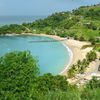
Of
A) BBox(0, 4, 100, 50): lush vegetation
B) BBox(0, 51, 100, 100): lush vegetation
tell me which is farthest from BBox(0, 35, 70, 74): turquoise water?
BBox(0, 51, 100, 100): lush vegetation

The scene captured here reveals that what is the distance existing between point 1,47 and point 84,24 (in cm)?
3258

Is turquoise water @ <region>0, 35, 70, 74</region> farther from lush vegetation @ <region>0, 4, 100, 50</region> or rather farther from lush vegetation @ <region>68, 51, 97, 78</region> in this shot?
lush vegetation @ <region>0, 4, 100, 50</region>

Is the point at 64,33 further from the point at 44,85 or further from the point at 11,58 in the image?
the point at 11,58

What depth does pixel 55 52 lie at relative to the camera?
9606 cm

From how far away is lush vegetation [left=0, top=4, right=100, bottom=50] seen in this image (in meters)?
118

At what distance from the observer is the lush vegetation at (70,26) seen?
11775 centimetres

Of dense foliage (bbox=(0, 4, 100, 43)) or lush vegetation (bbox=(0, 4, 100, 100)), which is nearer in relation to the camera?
lush vegetation (bbox=(0, 4, 100, 100))

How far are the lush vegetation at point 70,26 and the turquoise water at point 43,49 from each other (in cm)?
651

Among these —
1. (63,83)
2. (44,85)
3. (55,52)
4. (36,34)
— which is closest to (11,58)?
(44,85)

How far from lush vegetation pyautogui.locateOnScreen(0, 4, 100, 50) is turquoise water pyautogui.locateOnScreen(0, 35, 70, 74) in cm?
651

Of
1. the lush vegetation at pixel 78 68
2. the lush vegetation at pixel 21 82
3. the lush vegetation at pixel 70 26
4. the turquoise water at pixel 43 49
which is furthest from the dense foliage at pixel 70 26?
the lush vegetation at pixel 21 82

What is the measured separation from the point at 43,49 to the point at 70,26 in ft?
96.6

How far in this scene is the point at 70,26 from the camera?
5143 inches

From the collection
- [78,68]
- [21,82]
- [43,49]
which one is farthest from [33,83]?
[43,49]
